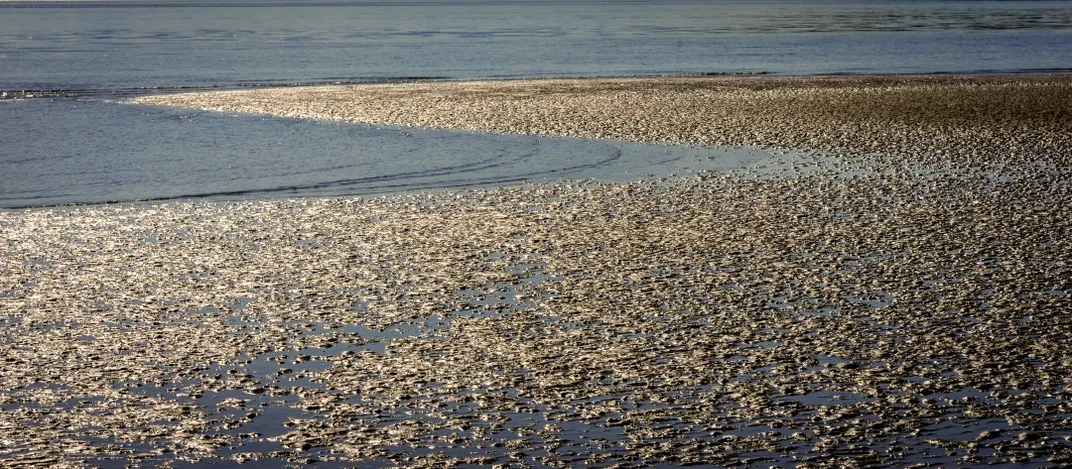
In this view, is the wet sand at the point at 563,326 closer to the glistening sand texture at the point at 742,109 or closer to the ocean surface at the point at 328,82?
the ocean surface at the point at 328,82

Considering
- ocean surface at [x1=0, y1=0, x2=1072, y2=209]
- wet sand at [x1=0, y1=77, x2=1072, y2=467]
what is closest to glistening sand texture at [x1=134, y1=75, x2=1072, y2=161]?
ocean surface at [x1=0, y1=0, x2=1072, y2=209]

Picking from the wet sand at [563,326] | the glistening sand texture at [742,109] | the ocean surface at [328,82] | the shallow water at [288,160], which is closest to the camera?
the wet sand at [563,326]

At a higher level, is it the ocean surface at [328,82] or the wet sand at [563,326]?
the wet sand at [563,326]

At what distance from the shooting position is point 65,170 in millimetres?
17828

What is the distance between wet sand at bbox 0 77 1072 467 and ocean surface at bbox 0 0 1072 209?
2045mm

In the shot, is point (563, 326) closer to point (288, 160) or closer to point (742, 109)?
point (288, 160)

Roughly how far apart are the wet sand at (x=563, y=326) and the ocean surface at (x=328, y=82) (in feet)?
6.71

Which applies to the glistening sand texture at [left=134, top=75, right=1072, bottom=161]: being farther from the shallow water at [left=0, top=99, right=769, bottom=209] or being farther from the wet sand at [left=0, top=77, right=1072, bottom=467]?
the wet sand at [left=0, top=77, right=1072, bottom=467]

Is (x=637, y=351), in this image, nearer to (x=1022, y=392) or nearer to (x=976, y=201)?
(x=1022, y=392)

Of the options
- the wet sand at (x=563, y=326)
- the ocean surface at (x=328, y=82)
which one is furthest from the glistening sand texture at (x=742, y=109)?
the wet sand at (x=563, y=326)

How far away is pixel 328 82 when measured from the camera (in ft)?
130

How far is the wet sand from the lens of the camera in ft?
22.4

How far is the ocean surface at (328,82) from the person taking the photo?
1680cm

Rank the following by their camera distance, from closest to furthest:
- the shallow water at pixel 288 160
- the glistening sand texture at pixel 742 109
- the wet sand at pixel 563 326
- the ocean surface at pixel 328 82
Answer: the wet sand at pixel 563 326
the shallow water at pixel 288 160
the ocean surface at pixel 328 82
the glistening sand texture at pixel 742 109
